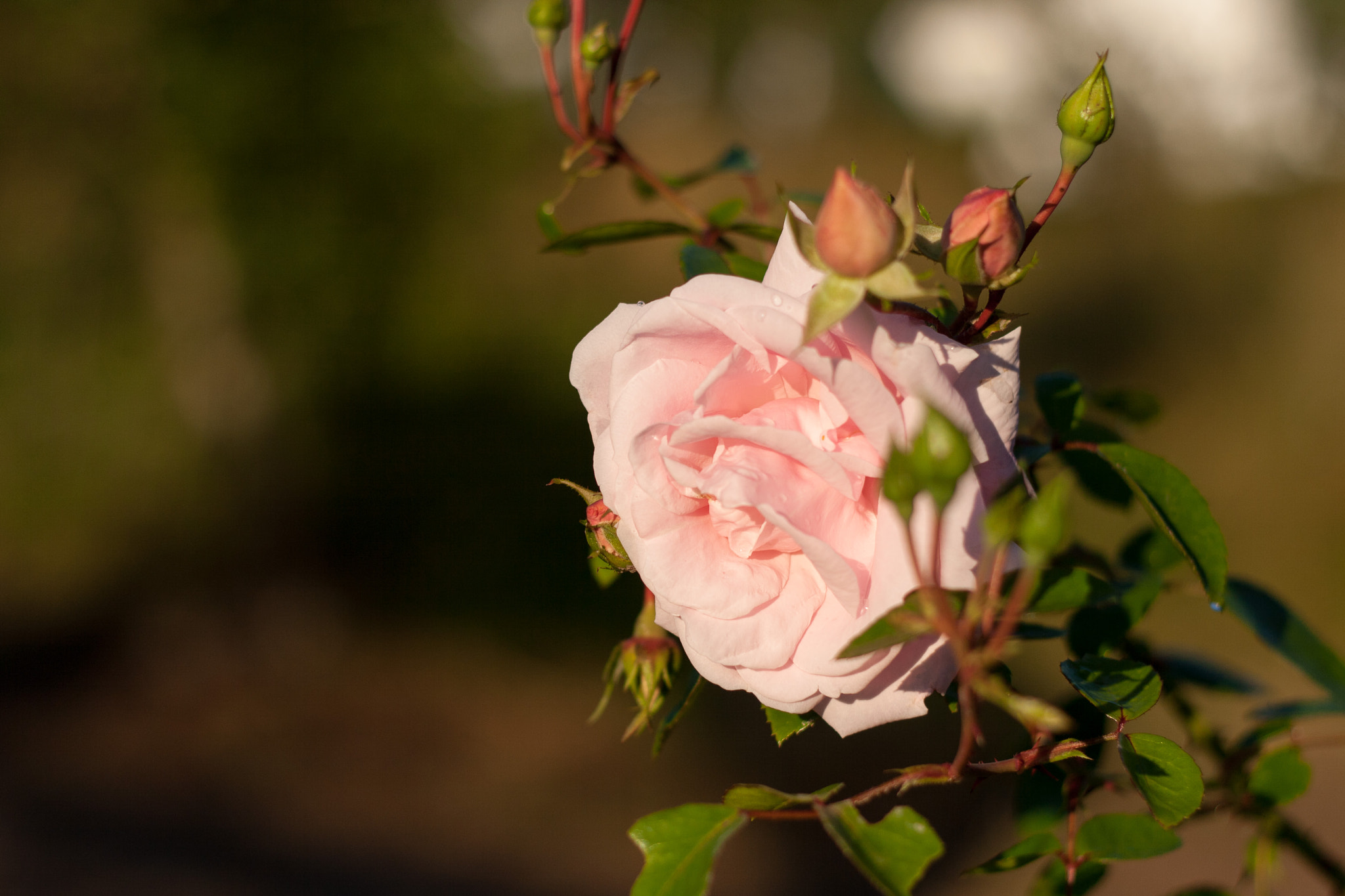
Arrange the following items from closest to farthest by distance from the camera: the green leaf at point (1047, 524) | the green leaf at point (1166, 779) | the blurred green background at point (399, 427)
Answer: the green leaf at point (1047, 524)
the green leaf at point (1166, 779)
the blurred green background at point (399, 427)

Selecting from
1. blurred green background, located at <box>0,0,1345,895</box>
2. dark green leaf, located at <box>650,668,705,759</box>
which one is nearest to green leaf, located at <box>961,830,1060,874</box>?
dark green leaf, located at <box>650,668,705,759</box>

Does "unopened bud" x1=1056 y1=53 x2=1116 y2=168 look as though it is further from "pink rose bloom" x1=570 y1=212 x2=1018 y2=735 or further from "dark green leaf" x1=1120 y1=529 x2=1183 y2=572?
"dark green leaf" x1=1120 y1=529 x2=1183 y2=572

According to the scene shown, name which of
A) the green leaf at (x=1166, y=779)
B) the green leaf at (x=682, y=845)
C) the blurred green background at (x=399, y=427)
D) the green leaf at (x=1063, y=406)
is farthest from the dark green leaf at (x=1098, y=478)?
the blurred green background at (x=399, y=427)

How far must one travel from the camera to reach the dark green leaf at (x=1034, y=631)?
35cm

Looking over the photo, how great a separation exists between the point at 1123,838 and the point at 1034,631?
0.08 meters

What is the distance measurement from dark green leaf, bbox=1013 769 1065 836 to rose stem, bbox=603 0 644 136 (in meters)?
0.38

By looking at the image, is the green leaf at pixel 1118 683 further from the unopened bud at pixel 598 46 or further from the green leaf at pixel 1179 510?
the unopened bud at pixel 598 46

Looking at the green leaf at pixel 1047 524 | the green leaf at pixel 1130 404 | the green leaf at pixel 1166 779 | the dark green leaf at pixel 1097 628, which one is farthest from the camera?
the green leaf at pixel 1130 404

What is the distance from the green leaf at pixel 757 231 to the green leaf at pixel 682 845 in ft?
0.84

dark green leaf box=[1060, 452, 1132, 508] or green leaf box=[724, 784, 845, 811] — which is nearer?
green leaf box=[724, 784, 845, 811]

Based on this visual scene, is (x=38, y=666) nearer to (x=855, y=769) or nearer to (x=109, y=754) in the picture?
(x=109, y=754)

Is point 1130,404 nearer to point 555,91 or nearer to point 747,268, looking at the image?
point 747,268

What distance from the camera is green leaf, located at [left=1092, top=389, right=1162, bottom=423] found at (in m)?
0.54

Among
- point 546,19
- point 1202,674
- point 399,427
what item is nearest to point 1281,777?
point 1202,674
